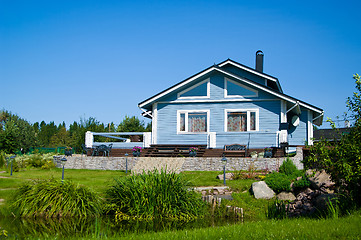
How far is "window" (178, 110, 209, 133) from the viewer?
826 inches

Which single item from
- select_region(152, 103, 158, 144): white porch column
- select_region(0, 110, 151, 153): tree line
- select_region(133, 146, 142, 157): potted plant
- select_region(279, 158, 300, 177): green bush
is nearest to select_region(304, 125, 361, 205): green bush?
select_region(279, 158, 300, 177): green bush

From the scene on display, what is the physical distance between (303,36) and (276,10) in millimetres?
2306

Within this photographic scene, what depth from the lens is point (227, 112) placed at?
2066 cm

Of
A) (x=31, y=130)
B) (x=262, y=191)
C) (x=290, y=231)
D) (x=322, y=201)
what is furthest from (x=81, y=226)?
(x=31, y=130)

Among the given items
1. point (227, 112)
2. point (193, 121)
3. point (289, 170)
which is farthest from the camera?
point (193, 121)

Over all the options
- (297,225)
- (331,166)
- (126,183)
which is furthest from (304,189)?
(126,183)

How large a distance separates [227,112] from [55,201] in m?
13.7

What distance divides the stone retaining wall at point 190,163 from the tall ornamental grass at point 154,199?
22.9 ft

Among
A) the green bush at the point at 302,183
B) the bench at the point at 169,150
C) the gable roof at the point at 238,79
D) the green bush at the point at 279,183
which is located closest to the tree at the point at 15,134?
the gable roof at the point at 238,79

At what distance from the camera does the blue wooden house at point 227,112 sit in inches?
778

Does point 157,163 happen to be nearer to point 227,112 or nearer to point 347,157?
point 227,112

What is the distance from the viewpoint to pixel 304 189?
10.4 meters

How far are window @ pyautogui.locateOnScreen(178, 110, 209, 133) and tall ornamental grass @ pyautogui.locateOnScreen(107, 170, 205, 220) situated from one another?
38.4 feet

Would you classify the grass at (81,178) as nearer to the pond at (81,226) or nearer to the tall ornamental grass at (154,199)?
the tall ornamental grass at (154,199)
